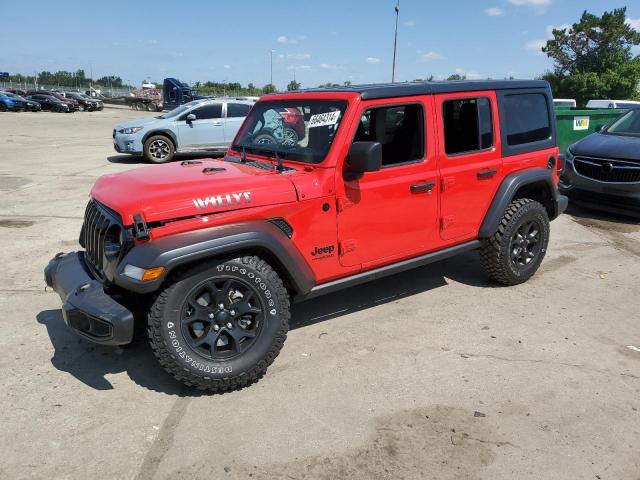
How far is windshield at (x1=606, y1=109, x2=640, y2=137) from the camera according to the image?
26.8 ft

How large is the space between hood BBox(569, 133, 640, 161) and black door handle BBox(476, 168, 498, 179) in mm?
4113

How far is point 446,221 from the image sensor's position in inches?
163

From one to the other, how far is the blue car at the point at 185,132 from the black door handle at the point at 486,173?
9068 millimetres

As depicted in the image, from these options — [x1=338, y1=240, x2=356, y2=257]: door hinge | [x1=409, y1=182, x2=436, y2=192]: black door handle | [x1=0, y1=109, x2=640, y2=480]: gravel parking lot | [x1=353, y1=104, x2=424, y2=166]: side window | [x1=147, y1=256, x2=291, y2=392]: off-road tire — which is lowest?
[x1=0, y1=109, x2=640, y2=480]: gravel parking lot

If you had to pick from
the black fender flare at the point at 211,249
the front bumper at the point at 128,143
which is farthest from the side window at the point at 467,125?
the front bumper at the point at 128,143

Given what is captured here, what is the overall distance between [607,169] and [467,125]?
4364 mm

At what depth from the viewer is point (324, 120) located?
364 cm

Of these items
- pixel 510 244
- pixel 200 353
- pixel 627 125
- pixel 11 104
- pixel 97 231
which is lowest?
pixel 200 353

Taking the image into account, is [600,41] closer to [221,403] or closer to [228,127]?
[228,127]

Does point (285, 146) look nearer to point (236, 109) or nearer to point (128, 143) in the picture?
point (236, 109)

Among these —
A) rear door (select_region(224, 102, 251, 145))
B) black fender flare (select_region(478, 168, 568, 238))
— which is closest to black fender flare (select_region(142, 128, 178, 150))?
rear door (select_region(224, 102, 251, 145))

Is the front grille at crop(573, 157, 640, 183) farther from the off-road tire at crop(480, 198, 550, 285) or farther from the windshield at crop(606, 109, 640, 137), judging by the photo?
the off-road tire at crop(480, 198, 550, 285)

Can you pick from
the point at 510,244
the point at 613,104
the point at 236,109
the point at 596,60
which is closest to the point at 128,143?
the point at 236,109

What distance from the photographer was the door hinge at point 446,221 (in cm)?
412
